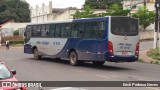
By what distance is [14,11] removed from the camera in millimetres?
115312

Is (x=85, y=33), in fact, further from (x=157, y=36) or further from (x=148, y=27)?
(x=148, y=27)

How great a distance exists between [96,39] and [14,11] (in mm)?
97730

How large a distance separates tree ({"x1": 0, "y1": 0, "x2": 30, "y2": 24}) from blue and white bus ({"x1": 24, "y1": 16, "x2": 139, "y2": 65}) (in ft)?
292

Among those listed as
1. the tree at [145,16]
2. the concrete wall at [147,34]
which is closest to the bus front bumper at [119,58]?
the tree at [145,16]

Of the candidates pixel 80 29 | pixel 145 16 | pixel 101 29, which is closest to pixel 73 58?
pixel 80 29

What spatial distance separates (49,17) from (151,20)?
23.4 metres

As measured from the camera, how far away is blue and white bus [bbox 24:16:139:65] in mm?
19594

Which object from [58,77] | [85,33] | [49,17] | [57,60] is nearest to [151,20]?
[49,17]

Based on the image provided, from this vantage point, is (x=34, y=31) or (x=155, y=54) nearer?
(x=34, y=31)

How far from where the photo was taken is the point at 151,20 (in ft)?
192

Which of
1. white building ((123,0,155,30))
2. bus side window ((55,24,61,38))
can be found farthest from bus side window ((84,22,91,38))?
white building ((123,0,155,30))

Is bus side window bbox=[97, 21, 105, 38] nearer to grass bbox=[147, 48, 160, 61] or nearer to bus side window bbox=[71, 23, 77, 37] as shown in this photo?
bus side window bbox=[71, 23, 77, 37]

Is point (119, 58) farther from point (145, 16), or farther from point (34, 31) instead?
point (145, 16)

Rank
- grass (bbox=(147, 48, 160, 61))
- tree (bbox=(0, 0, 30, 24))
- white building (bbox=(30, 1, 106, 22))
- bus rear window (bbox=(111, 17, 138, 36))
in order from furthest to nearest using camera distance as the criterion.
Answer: tree (bbox=(0, 0, 30, 24))
white building (bbox=(30, 1, 106, 22))
grass (bbox=(147, 48, 160, 61))
bus rear window (bbox=(111, 17, 138, 36))
